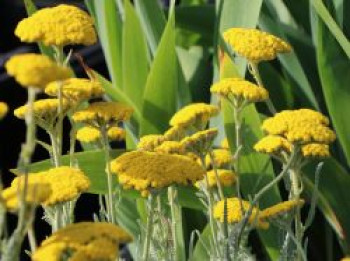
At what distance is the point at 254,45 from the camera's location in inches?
42.0

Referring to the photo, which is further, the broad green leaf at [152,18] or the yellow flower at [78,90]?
the broad green leaf at [152,18]

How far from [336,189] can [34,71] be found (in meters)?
0.93

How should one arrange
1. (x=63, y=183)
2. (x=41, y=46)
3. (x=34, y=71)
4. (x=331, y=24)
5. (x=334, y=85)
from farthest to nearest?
(x=41, y=46) < (x=334, y=85) < (x=331, y=24) < (x=63, y=183) < (x=34, y=71)

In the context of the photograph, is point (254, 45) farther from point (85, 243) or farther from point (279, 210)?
point (85, 243)

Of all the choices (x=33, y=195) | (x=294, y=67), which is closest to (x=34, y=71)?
(x=33, y=195)

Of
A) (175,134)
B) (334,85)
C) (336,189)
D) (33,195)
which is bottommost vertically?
(336,189)

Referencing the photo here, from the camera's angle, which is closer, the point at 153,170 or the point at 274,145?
the point at 153,170

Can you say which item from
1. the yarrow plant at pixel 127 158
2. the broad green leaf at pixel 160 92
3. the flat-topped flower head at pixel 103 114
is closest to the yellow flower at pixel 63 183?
the yarrow plant at pixel 127 158

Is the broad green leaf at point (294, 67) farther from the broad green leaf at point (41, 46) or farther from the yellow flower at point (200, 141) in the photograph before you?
the yellow flower at point (200, 141)

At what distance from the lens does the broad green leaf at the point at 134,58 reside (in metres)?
1.57

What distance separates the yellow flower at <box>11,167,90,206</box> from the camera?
81cm

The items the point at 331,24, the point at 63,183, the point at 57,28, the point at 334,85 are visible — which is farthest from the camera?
the point at 334,85

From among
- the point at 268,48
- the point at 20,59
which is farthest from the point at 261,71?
the point at 20,59

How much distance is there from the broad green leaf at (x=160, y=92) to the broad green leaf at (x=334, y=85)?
24cm
